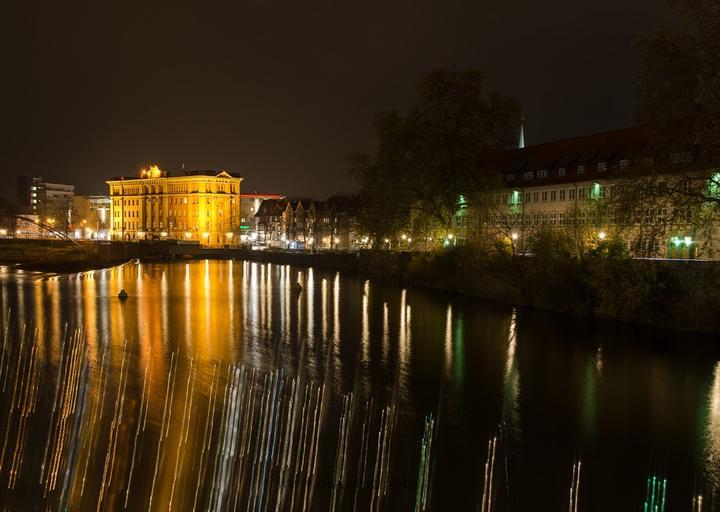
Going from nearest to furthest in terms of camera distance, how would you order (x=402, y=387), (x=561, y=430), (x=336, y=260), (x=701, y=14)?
(x=561, y=430)
(x=402, y=387)
(x=701, y=14)
(x=336, y=260)

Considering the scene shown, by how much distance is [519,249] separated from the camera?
4903 centimetres

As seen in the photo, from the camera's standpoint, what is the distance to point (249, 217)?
17550cm

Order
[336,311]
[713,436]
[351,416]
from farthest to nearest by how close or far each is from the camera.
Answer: [336,311] → [351,416] → [713,436]

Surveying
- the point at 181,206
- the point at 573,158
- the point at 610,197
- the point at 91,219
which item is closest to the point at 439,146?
the point at 573,158

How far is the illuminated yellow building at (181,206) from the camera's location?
161 m

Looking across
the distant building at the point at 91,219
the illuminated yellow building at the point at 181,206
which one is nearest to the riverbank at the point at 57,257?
the illuminated yellow building at the point at 181,206

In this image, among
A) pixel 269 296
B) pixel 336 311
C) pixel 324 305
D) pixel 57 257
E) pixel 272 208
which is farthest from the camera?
pixel 272 208

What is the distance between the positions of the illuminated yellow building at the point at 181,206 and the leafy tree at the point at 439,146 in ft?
338

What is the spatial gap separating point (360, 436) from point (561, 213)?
49806 millimetres

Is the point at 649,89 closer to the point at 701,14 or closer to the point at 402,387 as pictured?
the point at 701,14

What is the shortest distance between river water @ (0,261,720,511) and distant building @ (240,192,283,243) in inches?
5055

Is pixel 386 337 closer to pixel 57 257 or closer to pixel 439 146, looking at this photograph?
pixel 439 146

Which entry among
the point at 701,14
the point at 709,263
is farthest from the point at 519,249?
the point at 701,14

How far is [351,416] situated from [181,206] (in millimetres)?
→ 154422
